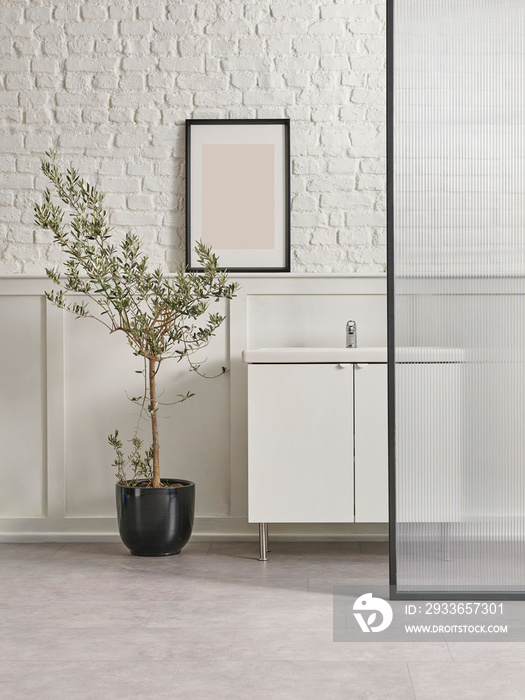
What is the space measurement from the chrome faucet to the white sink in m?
0.30

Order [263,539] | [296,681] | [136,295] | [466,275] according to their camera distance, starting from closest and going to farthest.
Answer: [296,681], [466,275], [263,539], [136,295]

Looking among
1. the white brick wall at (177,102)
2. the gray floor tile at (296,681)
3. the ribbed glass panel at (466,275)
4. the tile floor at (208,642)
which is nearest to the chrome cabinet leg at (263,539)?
the tile floor at (208,642)

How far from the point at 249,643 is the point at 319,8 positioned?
2729 mm

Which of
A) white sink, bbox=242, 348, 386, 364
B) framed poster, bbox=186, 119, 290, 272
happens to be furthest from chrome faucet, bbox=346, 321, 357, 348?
framed poster, bbox=186, 119, 290, 272

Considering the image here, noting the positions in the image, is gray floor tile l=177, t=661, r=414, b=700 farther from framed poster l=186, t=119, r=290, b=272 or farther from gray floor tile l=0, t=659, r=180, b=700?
framed poster l=186, t=119, r=290, b=272

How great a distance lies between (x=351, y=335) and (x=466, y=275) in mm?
956

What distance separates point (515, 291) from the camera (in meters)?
2.41

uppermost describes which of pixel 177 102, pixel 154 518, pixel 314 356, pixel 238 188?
pixel 177 102

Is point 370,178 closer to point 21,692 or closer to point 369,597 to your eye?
point 369,597

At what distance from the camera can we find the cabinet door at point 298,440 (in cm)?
300

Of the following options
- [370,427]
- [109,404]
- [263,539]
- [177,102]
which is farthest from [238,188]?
[263,539]

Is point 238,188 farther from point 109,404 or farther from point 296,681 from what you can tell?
point 296,681

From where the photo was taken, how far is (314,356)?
3.00m

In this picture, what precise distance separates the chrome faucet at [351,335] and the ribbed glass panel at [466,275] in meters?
0.87
